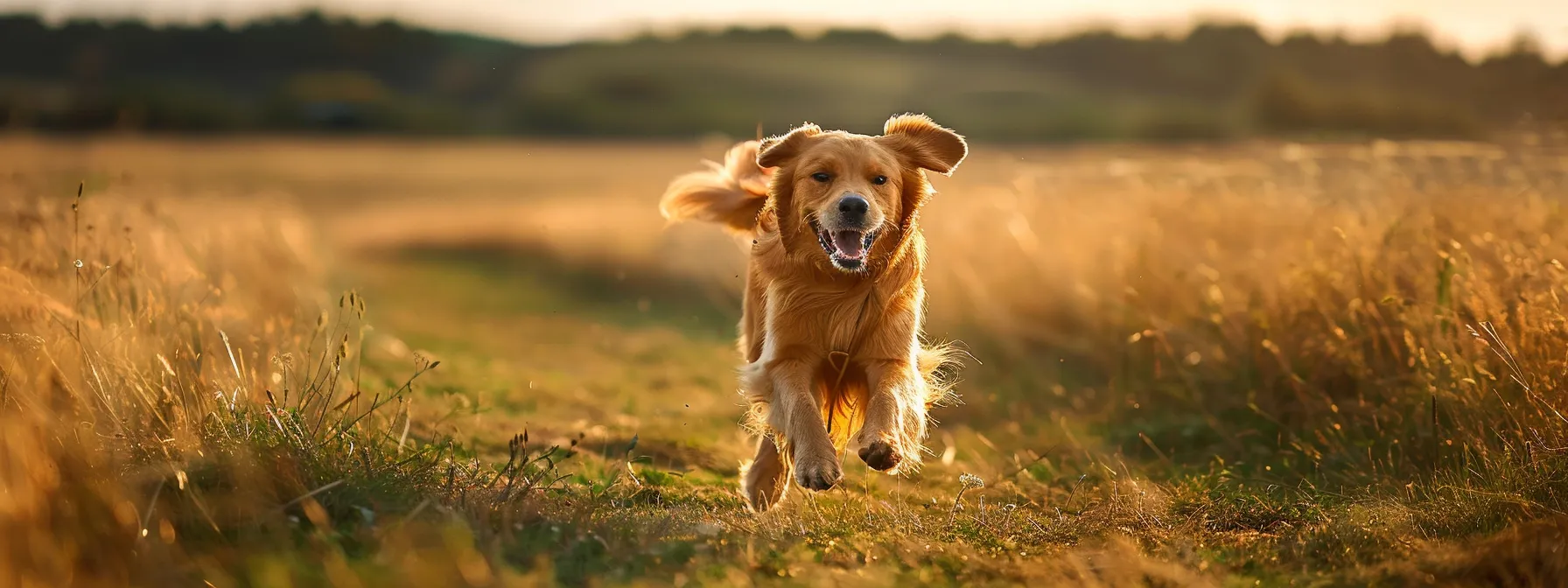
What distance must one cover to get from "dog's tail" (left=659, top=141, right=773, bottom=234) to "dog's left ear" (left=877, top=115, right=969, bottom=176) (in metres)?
0.99

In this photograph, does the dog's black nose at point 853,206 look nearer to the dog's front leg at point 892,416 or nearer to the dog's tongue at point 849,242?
the dog's tongue at point 849,242

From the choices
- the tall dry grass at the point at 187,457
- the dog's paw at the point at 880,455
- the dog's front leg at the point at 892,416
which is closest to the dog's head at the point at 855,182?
the dog's front leg at the point at 892,416

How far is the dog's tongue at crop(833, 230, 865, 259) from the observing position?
4.24 m

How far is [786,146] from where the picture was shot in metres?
4.59

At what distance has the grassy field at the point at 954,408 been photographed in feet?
11.0

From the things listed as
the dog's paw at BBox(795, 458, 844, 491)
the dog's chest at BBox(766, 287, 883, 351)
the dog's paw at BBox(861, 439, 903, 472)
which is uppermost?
the dog's chest at BBox(766, 287, 883, 351)

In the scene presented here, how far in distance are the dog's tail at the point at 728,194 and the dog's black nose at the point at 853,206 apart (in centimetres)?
140

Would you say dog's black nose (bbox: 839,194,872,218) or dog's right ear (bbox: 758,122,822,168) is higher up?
dog's right ear (bbox: 758,122,822,168)

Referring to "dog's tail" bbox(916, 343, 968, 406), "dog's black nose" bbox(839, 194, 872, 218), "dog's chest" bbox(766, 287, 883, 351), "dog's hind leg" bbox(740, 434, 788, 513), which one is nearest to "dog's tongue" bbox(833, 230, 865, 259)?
"dog's black nose" bbox(839, 194, 872, 218)

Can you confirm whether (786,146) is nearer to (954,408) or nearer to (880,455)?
(880,455)

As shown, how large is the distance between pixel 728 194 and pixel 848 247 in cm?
151

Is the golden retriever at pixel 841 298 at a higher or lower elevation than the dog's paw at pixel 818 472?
higher

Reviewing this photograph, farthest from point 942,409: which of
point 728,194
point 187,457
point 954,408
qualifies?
point 187,457

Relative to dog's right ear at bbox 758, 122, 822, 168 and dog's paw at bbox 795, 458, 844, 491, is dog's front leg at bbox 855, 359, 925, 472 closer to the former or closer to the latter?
dog's paw at bbox 795, 458, 844, 491
